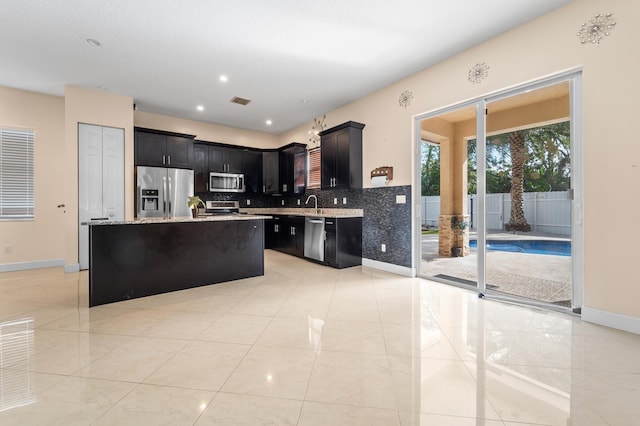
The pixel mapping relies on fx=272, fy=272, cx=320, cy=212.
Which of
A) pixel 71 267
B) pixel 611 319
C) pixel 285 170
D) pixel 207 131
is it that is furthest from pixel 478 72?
pixel 71 267

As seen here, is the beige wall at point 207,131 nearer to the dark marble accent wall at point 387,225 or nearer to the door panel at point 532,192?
the dark marble accent wall at point 387,225

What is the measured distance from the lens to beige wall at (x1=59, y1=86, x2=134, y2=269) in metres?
4.32

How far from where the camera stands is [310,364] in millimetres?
1800

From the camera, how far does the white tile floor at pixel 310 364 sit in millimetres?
1374

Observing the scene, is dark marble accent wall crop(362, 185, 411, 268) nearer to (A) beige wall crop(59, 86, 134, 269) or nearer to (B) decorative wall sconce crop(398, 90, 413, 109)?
(B) decorative wall sconce crop(398, 90, 413, 109)

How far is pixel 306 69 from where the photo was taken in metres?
3.83

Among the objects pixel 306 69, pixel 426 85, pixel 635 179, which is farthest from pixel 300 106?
pixel 635 179

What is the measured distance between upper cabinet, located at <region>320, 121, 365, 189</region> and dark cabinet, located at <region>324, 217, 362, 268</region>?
0.69m

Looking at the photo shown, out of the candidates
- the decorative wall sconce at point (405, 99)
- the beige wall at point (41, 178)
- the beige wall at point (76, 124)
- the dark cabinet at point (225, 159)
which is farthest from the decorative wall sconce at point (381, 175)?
the beige wall at point (41, 178)

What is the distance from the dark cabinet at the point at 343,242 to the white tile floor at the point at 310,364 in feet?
5.09

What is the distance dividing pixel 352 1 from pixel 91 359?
141 inches

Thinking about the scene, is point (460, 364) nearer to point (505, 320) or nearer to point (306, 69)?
point (505, 320)

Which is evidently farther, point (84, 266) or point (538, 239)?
point (84, 266)

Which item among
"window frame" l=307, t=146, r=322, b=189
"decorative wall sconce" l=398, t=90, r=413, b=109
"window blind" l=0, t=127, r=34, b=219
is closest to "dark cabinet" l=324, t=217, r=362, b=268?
"window frame" l=307, t=146, r=322, b=189
